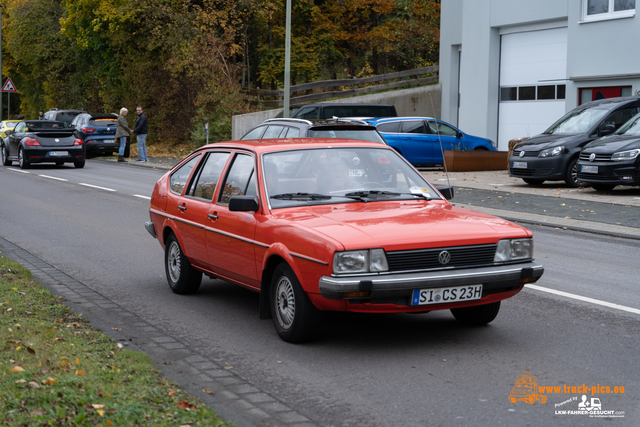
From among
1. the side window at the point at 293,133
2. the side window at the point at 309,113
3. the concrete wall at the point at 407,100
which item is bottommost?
the side window at the point at 293,133

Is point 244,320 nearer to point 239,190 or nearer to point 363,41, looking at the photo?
point 239,190

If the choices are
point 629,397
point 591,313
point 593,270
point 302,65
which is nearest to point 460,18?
point 302,65

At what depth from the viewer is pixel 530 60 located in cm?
3014

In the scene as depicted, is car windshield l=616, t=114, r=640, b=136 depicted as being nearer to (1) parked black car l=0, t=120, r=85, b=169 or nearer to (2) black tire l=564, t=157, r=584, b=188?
(2) black tire l=564, t=157, r=584, b=188

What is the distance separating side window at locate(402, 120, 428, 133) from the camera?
25078 mm

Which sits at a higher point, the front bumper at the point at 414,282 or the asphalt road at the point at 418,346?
the front bumper at the point at 414,282

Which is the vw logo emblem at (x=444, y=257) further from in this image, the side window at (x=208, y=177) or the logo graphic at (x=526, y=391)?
the side window at (x=208, y=177)

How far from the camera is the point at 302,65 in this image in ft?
146

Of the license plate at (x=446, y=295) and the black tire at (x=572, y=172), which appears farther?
the black tire at (x=572, y=172)

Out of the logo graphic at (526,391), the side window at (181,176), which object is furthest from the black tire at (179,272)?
the logo graphic at (526,391)

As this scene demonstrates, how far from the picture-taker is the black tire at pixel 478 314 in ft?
21.1

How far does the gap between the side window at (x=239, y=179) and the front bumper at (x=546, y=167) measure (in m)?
14.1

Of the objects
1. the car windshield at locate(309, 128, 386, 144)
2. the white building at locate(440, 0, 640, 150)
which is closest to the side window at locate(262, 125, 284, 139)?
the car windshield at locate(309, 128, 386, 144)

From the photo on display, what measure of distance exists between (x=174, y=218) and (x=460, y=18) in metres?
29.5
